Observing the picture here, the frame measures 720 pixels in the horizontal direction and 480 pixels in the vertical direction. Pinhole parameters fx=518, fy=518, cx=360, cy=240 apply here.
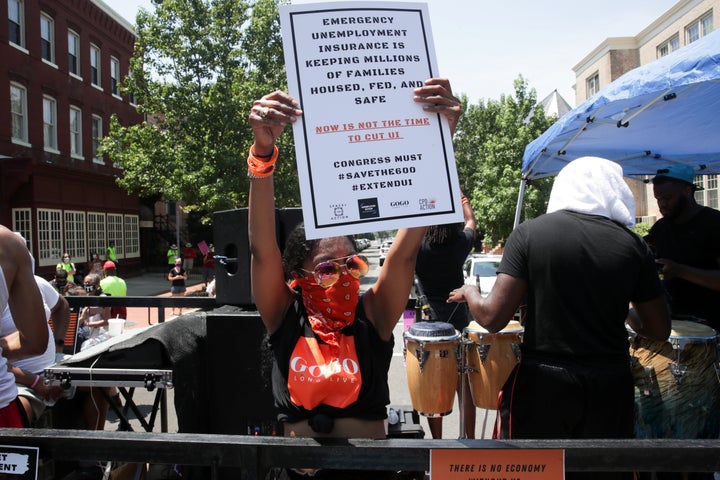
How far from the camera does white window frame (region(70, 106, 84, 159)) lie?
2248 centimetres

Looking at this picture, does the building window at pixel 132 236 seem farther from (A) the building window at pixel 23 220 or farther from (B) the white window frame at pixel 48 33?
(B) the white window frame at pixel 48 33

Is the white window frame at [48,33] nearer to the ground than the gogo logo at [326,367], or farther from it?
farther from it

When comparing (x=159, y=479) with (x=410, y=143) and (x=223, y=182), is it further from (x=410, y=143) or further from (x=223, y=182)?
(x=223, y=182)

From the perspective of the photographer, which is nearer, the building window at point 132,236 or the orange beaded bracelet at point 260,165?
the orange beaded bracelet at point 260,165

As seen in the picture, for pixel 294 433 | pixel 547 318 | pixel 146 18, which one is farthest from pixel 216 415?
pixel 146 18

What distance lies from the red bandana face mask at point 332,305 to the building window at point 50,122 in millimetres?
22475

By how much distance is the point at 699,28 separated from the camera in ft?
74.7

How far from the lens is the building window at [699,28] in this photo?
22.1 m

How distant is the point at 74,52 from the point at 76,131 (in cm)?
346

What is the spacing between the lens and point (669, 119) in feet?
18.6

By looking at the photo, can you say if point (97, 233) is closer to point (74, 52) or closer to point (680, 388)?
→ point (74, 52)

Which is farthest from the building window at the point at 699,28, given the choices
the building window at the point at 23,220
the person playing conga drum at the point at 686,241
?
the building window at the point at 23,220

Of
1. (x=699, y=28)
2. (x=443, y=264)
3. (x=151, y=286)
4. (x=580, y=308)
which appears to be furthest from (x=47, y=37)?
(x=699, y=28)

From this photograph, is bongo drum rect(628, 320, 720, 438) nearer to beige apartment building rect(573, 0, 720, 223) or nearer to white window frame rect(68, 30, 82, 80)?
beige apartment building rect(573, 0, 720, 223)
